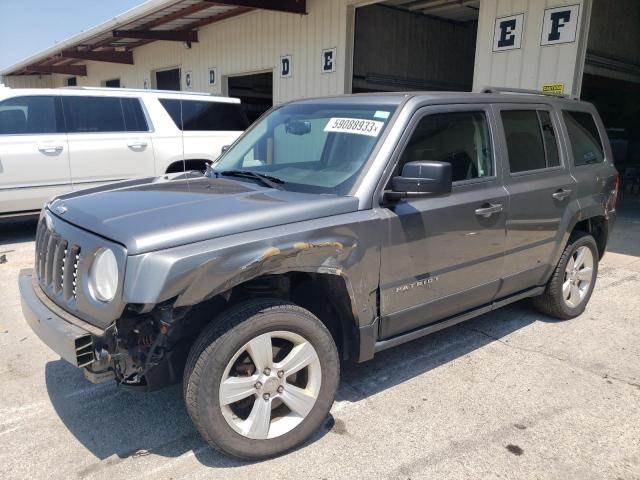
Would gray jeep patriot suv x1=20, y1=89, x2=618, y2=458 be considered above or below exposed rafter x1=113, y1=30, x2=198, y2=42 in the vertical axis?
below

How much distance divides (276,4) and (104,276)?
9.55 m

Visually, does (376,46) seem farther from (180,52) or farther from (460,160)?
(460,160)

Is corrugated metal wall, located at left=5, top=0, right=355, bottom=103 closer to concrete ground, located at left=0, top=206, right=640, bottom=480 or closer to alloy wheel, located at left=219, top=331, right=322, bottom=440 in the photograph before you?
concrete ground, located at left=0, top=206, right=640, bottom=480

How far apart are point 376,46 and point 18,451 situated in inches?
496

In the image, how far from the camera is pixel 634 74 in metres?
12.2

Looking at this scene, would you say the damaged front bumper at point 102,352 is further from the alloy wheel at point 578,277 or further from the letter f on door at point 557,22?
the letter f on door at point 557,22

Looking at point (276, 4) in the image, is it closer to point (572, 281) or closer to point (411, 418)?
point (572, 281)

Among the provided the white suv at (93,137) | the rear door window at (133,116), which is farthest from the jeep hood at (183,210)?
the rear door window at (133,116)

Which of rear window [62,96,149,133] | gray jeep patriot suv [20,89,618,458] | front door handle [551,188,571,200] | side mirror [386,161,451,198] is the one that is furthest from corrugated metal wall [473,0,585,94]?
side mirror [386,161,451,198]

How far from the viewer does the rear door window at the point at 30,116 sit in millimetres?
6809

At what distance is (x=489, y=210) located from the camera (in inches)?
140

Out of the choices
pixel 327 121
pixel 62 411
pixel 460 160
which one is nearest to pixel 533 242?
pixel 460 160

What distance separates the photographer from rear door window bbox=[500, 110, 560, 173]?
12.5 feet

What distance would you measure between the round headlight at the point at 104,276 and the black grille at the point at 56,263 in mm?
110
